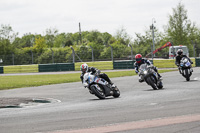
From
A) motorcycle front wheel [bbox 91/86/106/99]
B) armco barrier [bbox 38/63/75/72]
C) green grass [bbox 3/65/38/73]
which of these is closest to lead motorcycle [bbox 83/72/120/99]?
motorcycle front wheel [bbox 91/86/106/99]

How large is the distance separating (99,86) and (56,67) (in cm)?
3192

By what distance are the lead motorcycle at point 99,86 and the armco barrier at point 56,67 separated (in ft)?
98.8

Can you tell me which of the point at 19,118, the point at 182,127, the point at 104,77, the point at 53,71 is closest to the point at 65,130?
the point at 182,127

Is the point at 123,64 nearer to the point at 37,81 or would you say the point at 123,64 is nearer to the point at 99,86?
the point at 37,81

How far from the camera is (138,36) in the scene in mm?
83562

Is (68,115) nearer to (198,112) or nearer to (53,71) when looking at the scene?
(198,112)

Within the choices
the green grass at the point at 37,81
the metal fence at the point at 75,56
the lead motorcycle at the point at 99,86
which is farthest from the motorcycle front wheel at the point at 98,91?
the metal fence at the point at 75,56

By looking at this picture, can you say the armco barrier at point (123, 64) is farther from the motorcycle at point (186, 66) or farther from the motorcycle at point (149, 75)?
the motorcycle at point (149, 75)

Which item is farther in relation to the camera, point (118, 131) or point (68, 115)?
point (68, 115)

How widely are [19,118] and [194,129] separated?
4.65 m

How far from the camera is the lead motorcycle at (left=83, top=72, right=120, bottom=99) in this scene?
1452 centimetres

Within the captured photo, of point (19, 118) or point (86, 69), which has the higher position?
point (86, 69)

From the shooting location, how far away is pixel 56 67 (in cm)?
4628

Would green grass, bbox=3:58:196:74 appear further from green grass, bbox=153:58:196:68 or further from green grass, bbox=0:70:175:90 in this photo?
green grass, bbox=0:70:175:90
